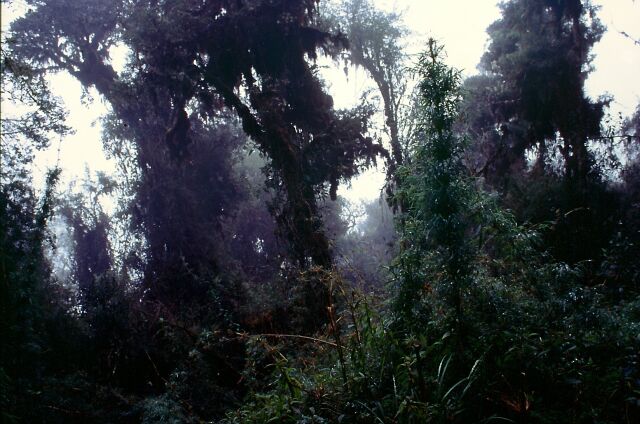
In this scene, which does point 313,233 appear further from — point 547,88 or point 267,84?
point 547,88

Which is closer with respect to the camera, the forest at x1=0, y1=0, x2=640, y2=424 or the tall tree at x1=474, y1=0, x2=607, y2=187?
the forest at x1=0, y1=0, x2=640, y2=424

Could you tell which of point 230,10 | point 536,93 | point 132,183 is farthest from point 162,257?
point 536,93

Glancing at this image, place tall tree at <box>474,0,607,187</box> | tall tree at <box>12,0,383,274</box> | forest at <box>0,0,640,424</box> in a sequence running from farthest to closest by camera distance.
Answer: tall tree at <box>474,0,607,187</box>
tall tree at <box>12,0,383,274</box>
forest at <box>0,0,640,424</box>

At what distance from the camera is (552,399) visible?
429cm

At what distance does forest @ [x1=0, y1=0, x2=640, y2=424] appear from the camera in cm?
481

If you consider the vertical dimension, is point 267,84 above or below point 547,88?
below

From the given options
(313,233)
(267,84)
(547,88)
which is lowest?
(313,233)

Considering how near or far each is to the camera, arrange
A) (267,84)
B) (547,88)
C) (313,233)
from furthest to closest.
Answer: (547,88) < (267,84) < (313,233)

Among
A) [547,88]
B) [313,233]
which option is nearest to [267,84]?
[313,233]

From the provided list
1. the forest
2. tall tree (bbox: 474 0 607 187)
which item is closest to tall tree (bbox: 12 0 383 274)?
the forest

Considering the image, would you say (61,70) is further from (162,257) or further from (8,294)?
(8,294)

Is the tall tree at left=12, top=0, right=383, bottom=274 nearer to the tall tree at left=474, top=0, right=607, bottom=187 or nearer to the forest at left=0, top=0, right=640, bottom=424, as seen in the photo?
the forest at left=0, top=0, right=640, bottom=424

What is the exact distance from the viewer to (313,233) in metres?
11.1

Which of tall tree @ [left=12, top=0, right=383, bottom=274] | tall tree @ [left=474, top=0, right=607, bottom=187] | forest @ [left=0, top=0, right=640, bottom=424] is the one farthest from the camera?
tall tree @ [left=474, top=0, right=607, bottom=187]
